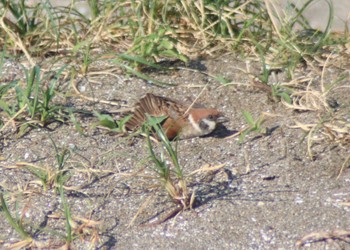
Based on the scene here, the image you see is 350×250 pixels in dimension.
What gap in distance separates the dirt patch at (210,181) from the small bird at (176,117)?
6 centimetres

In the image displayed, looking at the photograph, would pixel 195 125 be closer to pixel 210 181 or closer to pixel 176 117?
pixel 176 117

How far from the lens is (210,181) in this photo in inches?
150

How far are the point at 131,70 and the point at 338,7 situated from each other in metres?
2.79

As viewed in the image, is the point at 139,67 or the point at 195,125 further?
the point at 139,67

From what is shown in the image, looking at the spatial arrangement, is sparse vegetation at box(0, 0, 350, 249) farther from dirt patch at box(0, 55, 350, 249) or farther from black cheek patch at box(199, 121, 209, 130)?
black cheek patch at box(199, 121, 209, 130)

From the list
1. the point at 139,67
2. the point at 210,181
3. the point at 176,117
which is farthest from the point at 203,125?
the point at 139,67

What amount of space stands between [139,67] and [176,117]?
1.68ft

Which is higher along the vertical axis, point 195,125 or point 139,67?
point 139,67

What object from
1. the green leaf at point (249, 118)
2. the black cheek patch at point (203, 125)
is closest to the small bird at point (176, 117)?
the black cheek patch at point (203, 125)

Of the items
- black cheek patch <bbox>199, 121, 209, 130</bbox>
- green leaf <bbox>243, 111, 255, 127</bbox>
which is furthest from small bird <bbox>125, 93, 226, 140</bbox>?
green leaf <bbox>243, 111, 255, 127</bbox>

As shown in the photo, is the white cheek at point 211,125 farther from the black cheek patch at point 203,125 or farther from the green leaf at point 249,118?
the green leaf at point 249,118

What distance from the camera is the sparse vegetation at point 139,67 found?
385cm

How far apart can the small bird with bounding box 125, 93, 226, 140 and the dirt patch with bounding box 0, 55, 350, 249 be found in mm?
60

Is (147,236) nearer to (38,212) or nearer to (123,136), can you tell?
(38,212)
